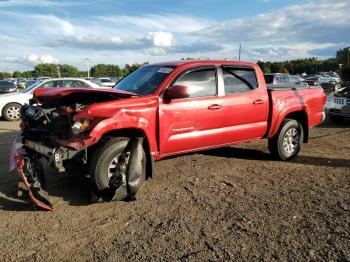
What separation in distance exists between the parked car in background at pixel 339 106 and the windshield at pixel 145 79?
7490 mm

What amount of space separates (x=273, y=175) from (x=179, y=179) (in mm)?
1514

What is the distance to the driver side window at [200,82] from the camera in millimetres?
6074

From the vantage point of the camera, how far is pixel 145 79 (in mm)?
6305

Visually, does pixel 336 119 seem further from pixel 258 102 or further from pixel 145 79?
pixel 145 79

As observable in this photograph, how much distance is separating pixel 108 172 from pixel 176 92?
1413 mm

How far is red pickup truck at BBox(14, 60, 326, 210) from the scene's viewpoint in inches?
197

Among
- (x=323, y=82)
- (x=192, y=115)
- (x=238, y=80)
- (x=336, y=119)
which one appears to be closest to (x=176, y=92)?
(x=192, y=115)

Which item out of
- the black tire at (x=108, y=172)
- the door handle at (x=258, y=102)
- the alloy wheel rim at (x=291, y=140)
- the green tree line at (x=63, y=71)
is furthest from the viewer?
the green tree line at (x=63, y=71)

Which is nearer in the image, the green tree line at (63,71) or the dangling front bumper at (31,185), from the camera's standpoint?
the dangling front bumper at (31,185)

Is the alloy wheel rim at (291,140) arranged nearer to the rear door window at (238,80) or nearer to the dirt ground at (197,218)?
the dirt ground at (197,218)

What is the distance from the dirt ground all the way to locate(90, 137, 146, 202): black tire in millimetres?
162

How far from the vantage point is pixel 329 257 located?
147 inches

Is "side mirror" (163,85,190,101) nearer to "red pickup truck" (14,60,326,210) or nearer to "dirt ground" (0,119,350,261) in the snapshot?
"red pickup truck" (14,60,326,210)

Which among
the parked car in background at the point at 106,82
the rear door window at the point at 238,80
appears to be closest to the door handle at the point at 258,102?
the rear door window at the point at 238,80
